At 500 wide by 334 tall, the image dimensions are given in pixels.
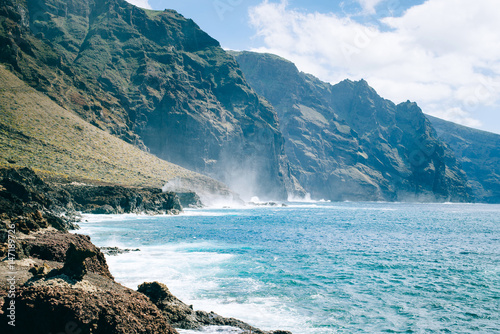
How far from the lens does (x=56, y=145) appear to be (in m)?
85.2

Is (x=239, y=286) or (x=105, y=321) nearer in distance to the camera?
(x=105, y=321)

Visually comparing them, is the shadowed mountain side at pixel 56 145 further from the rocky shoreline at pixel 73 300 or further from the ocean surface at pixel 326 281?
the rocky shoreline at pixel 73 300

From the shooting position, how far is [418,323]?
16141 mm

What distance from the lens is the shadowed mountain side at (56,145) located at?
75875mm

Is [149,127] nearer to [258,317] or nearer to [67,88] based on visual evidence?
[67,88]

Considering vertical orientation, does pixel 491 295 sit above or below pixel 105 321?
below

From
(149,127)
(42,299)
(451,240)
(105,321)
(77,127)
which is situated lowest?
(451,240)

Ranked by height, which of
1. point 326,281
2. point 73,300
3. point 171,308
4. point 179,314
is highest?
point 73,300

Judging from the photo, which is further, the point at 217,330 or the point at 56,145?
the point at 56,145

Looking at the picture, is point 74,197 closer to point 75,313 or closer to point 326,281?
point 326,281

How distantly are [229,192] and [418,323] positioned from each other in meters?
138

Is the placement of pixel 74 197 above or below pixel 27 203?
below

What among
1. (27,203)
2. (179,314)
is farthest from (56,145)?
(179,314)

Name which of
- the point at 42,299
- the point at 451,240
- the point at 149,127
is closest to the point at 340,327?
the point at 42,299
